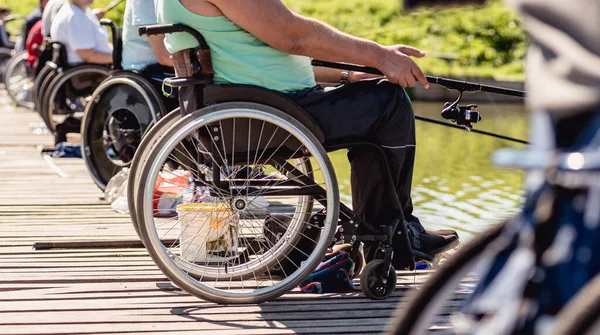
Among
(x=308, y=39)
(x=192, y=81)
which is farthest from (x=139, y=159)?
(x=308, y=39)

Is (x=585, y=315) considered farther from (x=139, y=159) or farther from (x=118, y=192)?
(x=118, y=192)

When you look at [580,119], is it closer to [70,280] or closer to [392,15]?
[70,280]

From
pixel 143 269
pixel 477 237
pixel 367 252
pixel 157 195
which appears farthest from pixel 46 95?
pixel 477 237

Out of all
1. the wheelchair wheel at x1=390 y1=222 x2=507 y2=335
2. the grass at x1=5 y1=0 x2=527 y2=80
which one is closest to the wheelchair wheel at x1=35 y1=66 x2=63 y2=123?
the wheelchair wheel at x1=390 y1=222 x2=507 y2=335

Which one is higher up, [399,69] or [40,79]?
[399,69]

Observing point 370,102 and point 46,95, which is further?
point 46,95

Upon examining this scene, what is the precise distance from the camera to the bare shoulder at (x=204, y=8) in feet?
10.5

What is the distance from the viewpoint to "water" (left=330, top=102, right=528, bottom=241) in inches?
243

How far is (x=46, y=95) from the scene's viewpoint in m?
7.31

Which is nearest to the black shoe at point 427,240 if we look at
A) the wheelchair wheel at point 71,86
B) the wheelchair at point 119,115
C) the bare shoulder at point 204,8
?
the bare shoulder at point 204,8

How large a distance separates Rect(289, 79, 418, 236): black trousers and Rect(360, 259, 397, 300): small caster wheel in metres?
0.16

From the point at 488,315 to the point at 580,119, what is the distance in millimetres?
339

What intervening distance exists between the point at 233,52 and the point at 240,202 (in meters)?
0.45

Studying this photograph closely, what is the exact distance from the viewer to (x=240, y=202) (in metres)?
3.27
